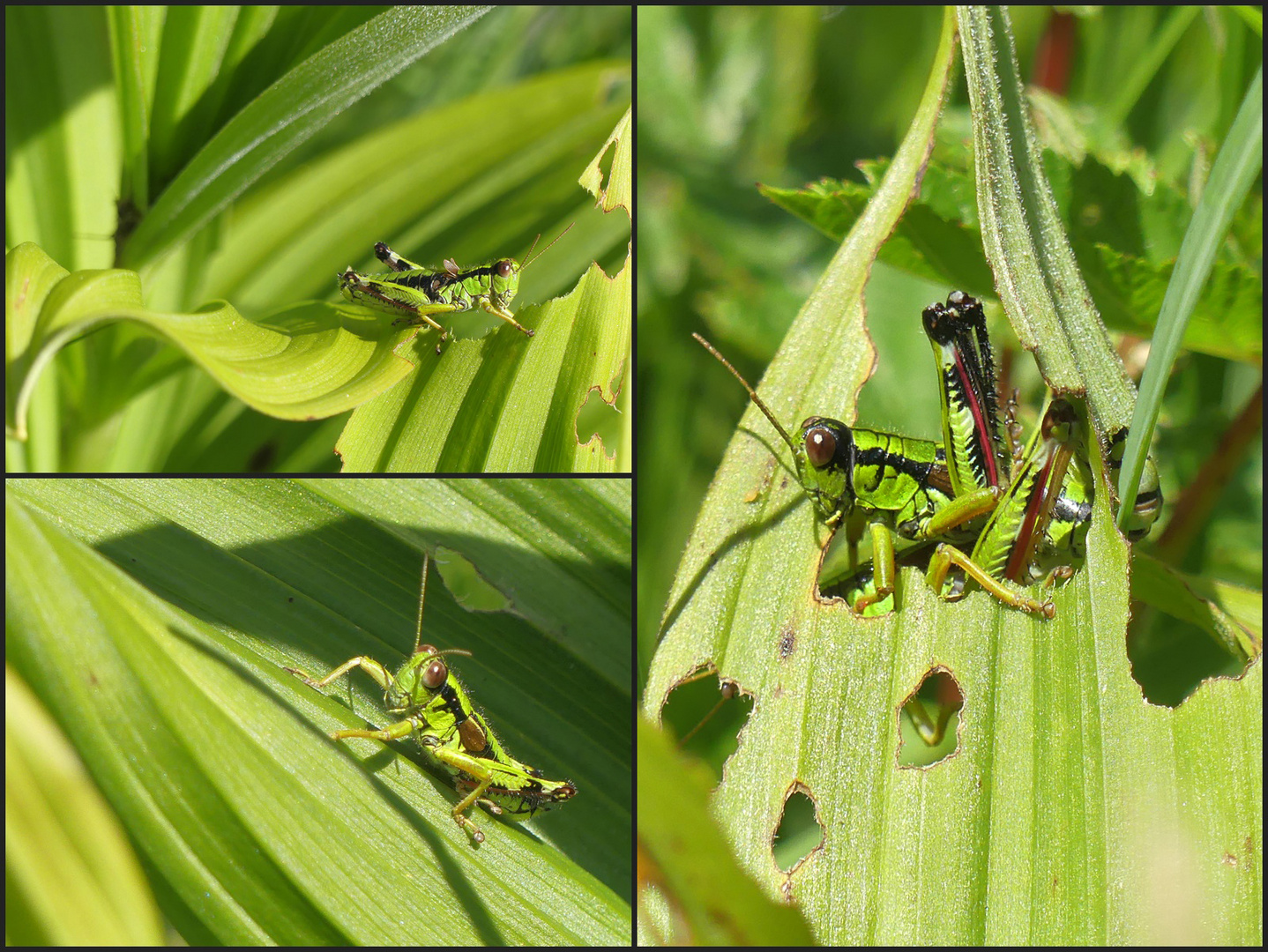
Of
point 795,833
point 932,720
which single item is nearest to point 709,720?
point 795,833

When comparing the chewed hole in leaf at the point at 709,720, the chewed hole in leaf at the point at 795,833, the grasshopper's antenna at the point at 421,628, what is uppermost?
the grasshopper's antenna at the point at 421,628

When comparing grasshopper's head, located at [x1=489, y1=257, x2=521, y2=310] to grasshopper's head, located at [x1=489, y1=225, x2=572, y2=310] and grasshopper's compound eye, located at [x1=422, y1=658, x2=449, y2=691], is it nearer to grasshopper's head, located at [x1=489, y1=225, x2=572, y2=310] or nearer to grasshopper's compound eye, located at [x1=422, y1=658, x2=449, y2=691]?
grasshopper's head, located at [x1=489, y1=225, x2=572, y2=310]

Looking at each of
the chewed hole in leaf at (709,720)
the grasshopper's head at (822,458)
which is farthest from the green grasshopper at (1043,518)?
the chewed hole in leaf at (709,720)

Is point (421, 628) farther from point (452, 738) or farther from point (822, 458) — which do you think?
point (822, 458)

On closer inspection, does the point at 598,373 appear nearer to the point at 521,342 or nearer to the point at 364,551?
the point at 521,342

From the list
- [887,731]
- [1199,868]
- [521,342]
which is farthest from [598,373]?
[1199,868]

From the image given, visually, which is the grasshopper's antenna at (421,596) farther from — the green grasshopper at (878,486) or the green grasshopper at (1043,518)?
the green grasshopper at (1043,518)
